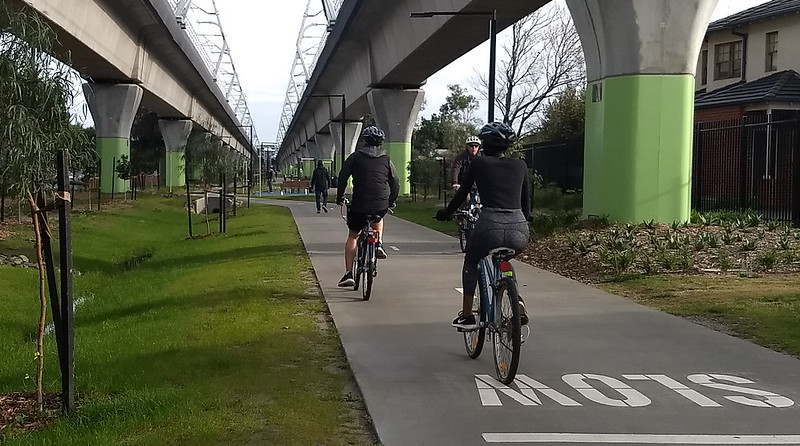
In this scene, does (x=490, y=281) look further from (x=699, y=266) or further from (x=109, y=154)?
(x=109, y=154)

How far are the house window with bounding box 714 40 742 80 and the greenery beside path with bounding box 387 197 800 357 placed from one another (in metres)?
23.4

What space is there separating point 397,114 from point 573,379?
129 feet

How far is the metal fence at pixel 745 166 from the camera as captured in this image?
71.8 ft

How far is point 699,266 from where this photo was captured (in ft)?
44.9

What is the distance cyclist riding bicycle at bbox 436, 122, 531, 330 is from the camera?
7.12m

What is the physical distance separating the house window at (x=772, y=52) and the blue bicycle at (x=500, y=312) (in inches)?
1275

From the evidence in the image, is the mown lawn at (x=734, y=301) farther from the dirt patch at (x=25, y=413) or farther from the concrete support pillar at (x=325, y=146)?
the concrete support pillar at (x=325, y=146)

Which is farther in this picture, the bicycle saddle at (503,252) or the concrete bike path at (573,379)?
the bicycle saddle at (503,252)

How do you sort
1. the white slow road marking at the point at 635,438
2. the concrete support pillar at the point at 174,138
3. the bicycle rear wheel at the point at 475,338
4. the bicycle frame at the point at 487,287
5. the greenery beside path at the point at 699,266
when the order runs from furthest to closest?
the concrete support pillar at the point at 174,138 → the greenery beside path at the point at 699,266 → the bicycle rear wheel at the point at 475,338 → the bicycle frame at the point at 487,287 → the white slow road marking at the point at 635,438

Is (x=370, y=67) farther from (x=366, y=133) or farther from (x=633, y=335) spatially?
(x=633, y=335)

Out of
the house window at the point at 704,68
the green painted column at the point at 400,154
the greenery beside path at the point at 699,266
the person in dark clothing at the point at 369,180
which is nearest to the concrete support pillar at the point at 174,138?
the green painted column at the point at 400,154

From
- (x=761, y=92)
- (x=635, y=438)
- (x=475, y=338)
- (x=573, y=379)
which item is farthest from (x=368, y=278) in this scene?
(x=761, y=92)

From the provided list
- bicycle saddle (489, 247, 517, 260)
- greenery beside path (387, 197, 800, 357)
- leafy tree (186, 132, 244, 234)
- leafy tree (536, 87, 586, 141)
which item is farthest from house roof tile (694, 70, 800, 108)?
bicycle saddle (489, 247, 517, 260)

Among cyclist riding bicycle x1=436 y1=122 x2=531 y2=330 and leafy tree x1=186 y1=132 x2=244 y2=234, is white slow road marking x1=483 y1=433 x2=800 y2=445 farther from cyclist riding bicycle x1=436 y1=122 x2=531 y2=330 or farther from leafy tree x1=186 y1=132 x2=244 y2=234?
leafy tree x1=186 y1=132 x2=244 y2=234
